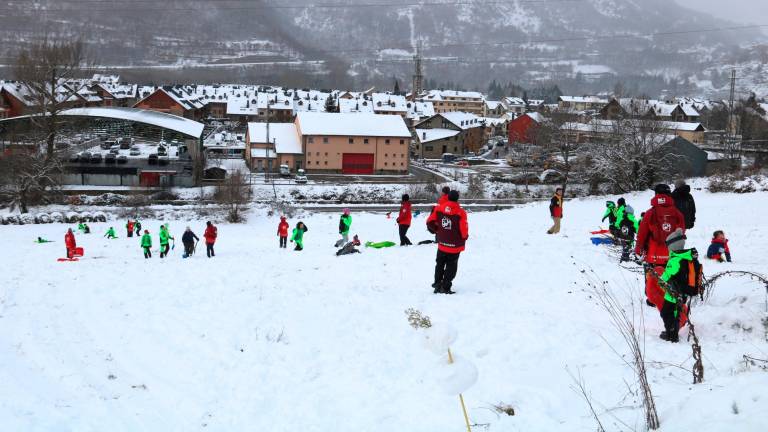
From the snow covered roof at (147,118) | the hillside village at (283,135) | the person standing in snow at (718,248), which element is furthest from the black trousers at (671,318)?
the snow covered roof at (147,118)

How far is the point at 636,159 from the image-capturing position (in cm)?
3769

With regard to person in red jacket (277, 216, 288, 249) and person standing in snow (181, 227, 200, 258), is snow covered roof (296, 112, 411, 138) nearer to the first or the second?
person in red jacket (277, 216, 288, 249)

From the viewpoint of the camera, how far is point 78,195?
146 ft

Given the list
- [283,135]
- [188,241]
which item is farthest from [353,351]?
[283,135]

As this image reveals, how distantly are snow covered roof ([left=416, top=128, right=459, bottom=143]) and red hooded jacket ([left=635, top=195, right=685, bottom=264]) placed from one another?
7463cm

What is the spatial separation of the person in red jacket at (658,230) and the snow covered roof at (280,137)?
55985 millimetres

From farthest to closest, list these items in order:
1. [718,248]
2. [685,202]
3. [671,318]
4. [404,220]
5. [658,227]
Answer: [404,220] → [718,248] → [685,202] → [658,227] → [671,318]

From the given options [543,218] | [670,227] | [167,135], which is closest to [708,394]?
[670,227]

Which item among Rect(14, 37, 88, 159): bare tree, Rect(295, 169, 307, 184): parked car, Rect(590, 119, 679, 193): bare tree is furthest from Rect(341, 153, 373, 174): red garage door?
Rect(14, 37, 88, 159): bare tree

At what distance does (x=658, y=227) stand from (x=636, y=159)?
33.2 m

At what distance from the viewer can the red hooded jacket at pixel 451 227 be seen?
9086mm

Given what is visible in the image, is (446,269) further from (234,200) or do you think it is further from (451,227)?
(234,200)

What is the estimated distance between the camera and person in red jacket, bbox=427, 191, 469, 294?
9.09 m

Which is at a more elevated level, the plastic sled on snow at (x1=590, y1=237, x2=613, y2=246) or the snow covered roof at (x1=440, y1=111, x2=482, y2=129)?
the snow covered roof at (x1=440, y1=111, x2=482, y2=129)
